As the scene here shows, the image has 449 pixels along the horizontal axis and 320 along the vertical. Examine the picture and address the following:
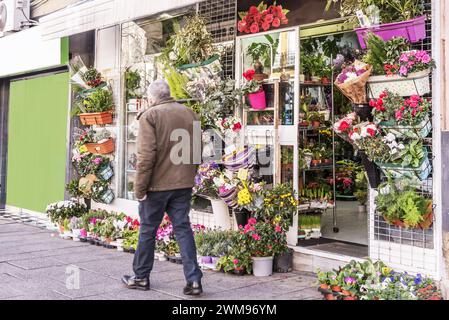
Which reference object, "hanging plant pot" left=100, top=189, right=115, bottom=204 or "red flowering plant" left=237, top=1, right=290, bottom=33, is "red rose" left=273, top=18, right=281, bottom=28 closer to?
"red flowering plant" left=237, top=1, right=290, bottom=33

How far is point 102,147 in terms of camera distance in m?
9.65

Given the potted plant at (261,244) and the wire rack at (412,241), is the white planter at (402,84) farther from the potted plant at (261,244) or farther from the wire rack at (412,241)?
the potted plant at (261,244)

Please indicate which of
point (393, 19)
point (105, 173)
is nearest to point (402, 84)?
point (393, 19)

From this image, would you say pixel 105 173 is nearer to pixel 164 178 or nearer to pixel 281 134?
pixel 281 134

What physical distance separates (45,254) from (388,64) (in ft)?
16.8

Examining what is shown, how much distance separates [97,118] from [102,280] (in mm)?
3952

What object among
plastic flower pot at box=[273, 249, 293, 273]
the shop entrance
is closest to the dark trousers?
plastic flower pot at box=[273, 249, 293, 273]

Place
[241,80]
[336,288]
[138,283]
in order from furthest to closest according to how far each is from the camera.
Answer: [241,80] < [138,283] < [336,288]

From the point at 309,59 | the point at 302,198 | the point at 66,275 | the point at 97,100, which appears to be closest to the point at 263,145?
the point at 302,198

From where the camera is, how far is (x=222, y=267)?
6750 mm

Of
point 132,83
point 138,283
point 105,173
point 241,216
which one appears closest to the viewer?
point 138,283
